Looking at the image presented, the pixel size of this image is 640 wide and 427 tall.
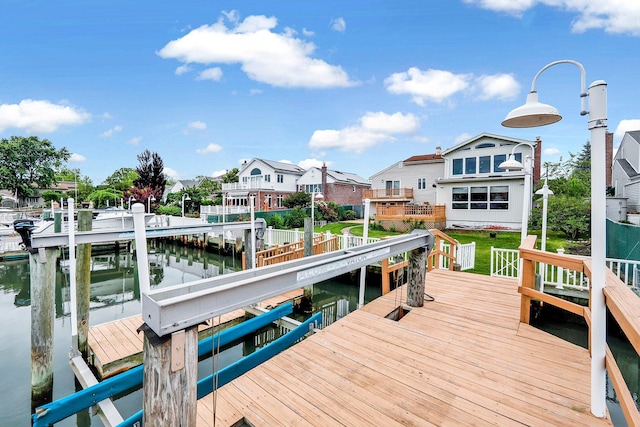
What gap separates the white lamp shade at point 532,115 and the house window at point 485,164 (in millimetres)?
17795

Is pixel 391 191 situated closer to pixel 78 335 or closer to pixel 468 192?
pixel 468 192

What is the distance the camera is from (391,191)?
22766mm

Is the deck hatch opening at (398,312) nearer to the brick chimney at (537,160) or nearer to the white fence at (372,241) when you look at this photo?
the white fence at (372,241)

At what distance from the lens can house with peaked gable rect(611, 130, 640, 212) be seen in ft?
53.3

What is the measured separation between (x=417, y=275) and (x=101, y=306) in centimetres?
950

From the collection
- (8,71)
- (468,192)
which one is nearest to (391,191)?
(468,192)

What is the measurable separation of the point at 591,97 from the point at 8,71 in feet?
110

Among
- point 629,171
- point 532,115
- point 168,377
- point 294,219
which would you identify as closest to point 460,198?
point 629,171

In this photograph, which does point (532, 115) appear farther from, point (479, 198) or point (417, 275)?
point (479, 198)

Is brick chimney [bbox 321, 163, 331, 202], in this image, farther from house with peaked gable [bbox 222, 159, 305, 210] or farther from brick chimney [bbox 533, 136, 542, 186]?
brick chimney [bbox 533, 136, 542, 186]

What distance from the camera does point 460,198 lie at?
1900 cm

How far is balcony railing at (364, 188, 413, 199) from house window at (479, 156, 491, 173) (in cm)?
544

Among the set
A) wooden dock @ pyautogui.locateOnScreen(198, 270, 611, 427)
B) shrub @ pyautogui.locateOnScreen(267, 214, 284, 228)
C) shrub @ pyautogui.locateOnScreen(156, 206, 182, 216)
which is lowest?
wooden dock @ pyautogui.locateOnScreen(198, 270, 611, 427)

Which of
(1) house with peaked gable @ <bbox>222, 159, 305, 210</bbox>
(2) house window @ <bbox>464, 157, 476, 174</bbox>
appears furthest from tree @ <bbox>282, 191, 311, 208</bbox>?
(2) house window @ <bbox>464, 157, 476, 174</bbox>
